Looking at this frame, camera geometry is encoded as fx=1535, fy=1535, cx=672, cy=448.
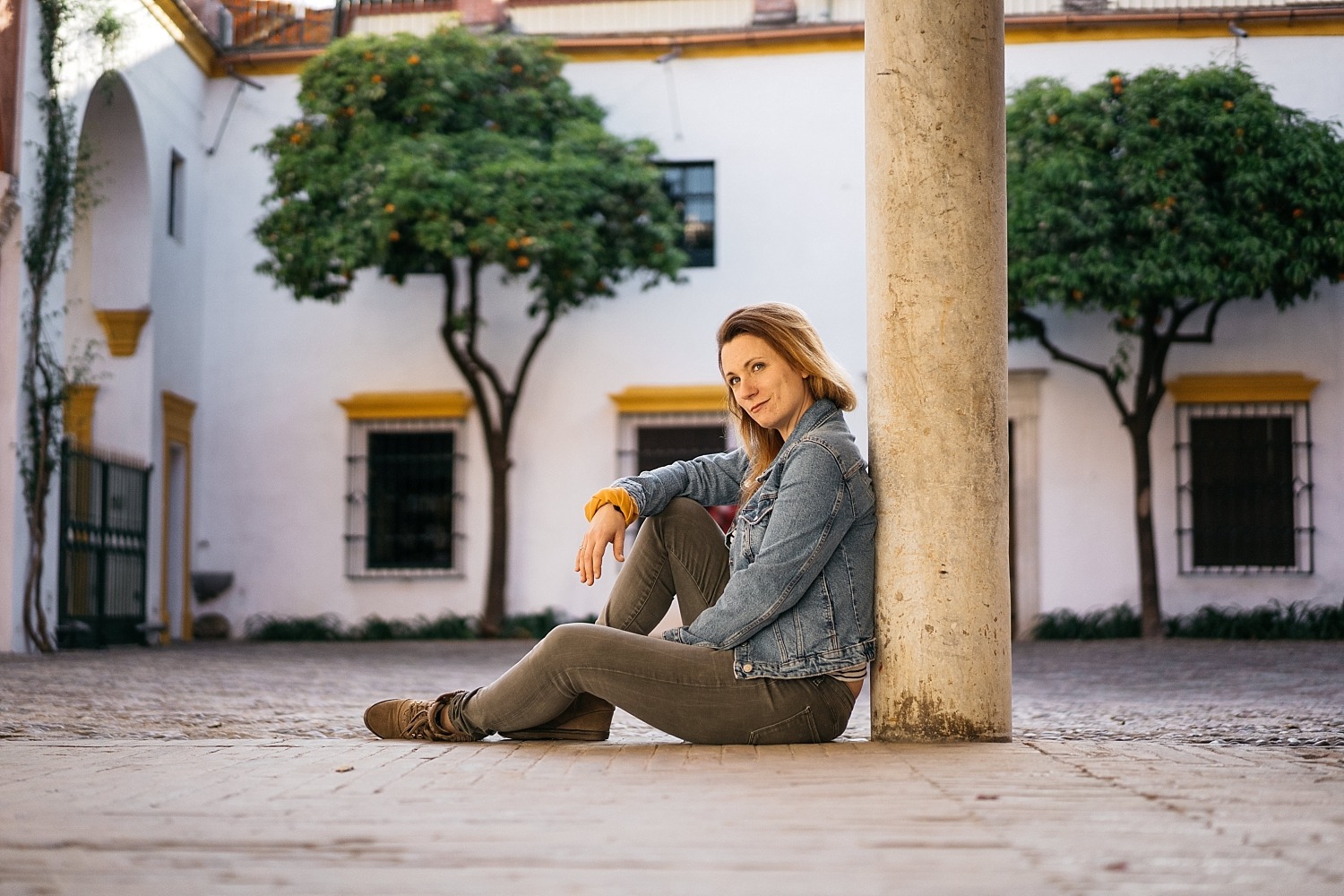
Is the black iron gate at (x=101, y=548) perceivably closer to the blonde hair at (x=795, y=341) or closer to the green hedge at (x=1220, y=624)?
the green hedge at (x=1220, y=624)

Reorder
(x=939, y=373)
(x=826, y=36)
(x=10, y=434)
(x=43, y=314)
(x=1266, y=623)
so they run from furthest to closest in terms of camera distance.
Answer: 1. (x=826, y=36)
2. (x=1266, y=623)
3. (x=43, y=314)
4. (x=10, y=434)
5. (x=939, y=373)

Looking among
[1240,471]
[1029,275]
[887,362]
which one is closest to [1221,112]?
[1029,275]

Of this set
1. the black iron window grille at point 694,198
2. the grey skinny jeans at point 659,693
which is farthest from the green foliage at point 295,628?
the grey skinny jeans at point 659,693

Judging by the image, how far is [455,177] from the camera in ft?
46.3

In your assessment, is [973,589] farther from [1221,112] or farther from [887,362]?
[1221,112]

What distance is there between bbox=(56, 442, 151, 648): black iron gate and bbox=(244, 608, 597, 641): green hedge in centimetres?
188

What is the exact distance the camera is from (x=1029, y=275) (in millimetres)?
13930

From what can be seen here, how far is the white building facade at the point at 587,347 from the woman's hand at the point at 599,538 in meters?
11.4

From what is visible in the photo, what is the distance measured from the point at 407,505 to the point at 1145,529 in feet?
24.9

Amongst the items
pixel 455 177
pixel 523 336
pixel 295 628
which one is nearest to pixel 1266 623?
pixel 523 336

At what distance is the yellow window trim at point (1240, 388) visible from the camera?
15164 millimetres

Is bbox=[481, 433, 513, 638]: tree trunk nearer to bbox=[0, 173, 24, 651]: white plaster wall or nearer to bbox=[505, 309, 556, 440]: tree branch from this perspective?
bbox=[505, 309, 556, 440]: tree branch

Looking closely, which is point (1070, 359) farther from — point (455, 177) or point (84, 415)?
point (84, 415)

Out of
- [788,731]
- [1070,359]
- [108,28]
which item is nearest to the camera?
[788,731]
